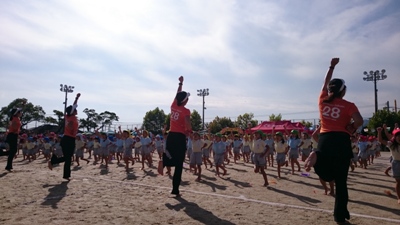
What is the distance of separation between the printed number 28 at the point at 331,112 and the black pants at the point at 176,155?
328cm

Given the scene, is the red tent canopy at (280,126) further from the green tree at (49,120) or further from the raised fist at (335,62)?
the green tree at (49,120)

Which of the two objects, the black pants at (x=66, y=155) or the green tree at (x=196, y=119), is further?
the green tree at (x=196, y=119)

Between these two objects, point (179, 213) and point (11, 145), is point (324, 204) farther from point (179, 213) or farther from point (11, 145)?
point (11, 145)

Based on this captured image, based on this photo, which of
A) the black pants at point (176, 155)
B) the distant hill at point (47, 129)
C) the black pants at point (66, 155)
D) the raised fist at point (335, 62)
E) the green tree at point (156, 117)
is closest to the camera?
the raised fist at point (335, 62)

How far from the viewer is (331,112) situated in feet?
15.0

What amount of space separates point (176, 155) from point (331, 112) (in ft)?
11.5

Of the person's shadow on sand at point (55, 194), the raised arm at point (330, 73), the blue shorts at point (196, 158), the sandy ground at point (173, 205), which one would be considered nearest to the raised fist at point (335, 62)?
the raised arm at point (330, 73)

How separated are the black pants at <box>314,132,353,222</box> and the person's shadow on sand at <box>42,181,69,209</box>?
462 cm

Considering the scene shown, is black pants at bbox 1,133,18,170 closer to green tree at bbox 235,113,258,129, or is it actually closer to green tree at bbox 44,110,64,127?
green tree at bbox 44,110,64,127

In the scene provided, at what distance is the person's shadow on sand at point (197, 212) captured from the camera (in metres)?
4.77

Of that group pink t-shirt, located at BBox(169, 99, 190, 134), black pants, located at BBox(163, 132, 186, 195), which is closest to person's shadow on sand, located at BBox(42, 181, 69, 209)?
black pants, located at BBox(163, 132, 186, 195)

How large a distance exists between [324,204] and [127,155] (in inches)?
379

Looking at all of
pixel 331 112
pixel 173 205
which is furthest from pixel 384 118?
pixel 173 205

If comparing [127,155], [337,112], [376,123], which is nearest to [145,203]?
[337,112]
